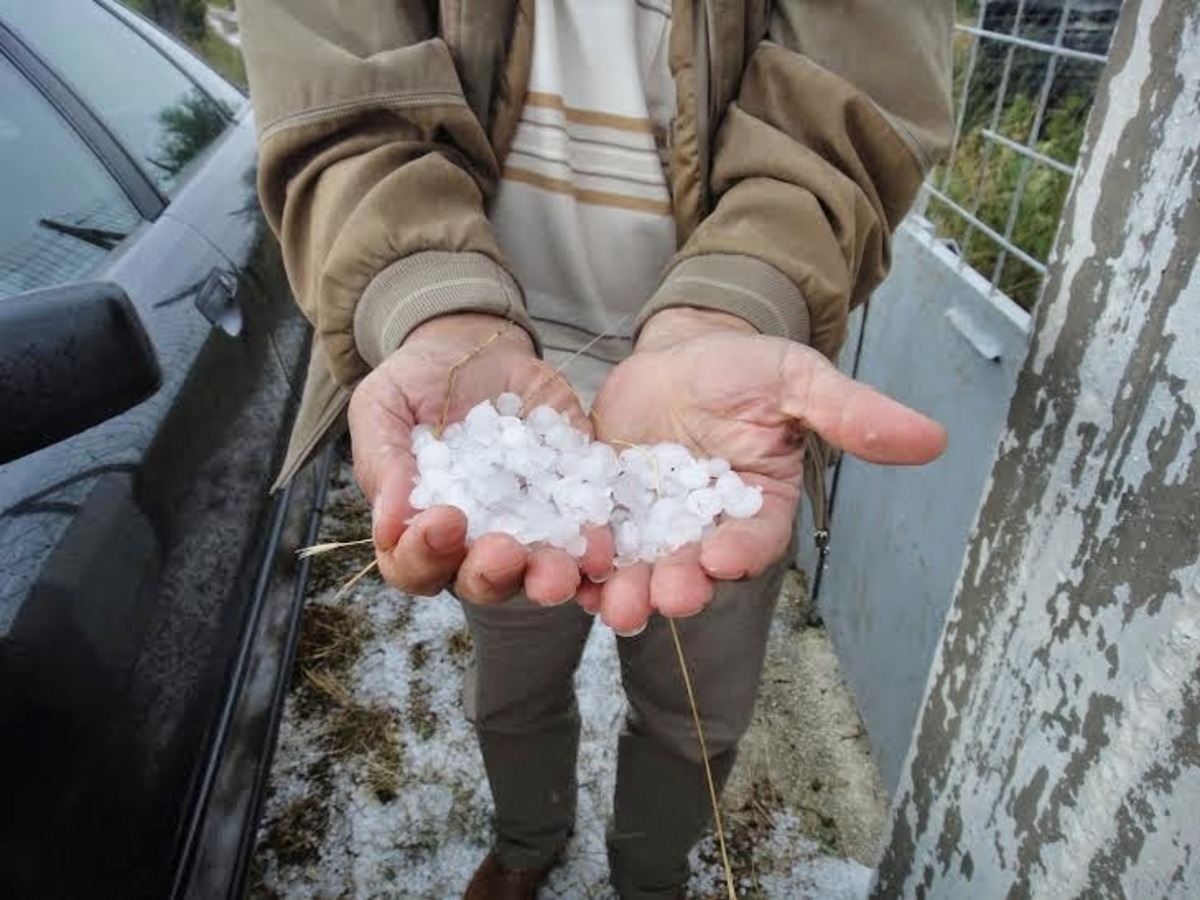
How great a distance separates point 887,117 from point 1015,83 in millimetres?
659

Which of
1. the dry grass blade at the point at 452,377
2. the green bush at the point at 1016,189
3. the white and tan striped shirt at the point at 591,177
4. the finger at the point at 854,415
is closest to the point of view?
the finger at the point at 854,415

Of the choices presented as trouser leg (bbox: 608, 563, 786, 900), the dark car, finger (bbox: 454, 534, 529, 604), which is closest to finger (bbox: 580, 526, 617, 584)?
finger (bbox: 454, 534, 529, 604)

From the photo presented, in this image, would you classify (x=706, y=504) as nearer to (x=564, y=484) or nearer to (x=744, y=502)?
(x=744, y=502)

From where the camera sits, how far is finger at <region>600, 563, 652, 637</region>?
0.98 meters

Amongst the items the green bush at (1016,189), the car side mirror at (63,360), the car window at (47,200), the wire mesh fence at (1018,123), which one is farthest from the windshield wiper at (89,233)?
the green bush at (1016,189)

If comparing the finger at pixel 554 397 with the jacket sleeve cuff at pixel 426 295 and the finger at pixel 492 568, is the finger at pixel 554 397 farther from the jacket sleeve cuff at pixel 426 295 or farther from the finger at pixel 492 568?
the finger at pixel 492 568

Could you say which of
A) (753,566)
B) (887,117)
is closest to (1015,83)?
(887,117)

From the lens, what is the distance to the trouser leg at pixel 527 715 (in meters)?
1.40

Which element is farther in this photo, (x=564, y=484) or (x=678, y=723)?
(x=678, y=723)

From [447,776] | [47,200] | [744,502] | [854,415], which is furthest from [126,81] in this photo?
[854,415]

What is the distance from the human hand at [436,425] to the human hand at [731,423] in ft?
0.24

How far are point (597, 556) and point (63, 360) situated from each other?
69 cm

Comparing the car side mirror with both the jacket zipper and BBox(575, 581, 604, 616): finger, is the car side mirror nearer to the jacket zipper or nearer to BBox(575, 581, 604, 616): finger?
BBox(575, 581, 604, 616): finger

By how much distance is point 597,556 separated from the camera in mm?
1075
